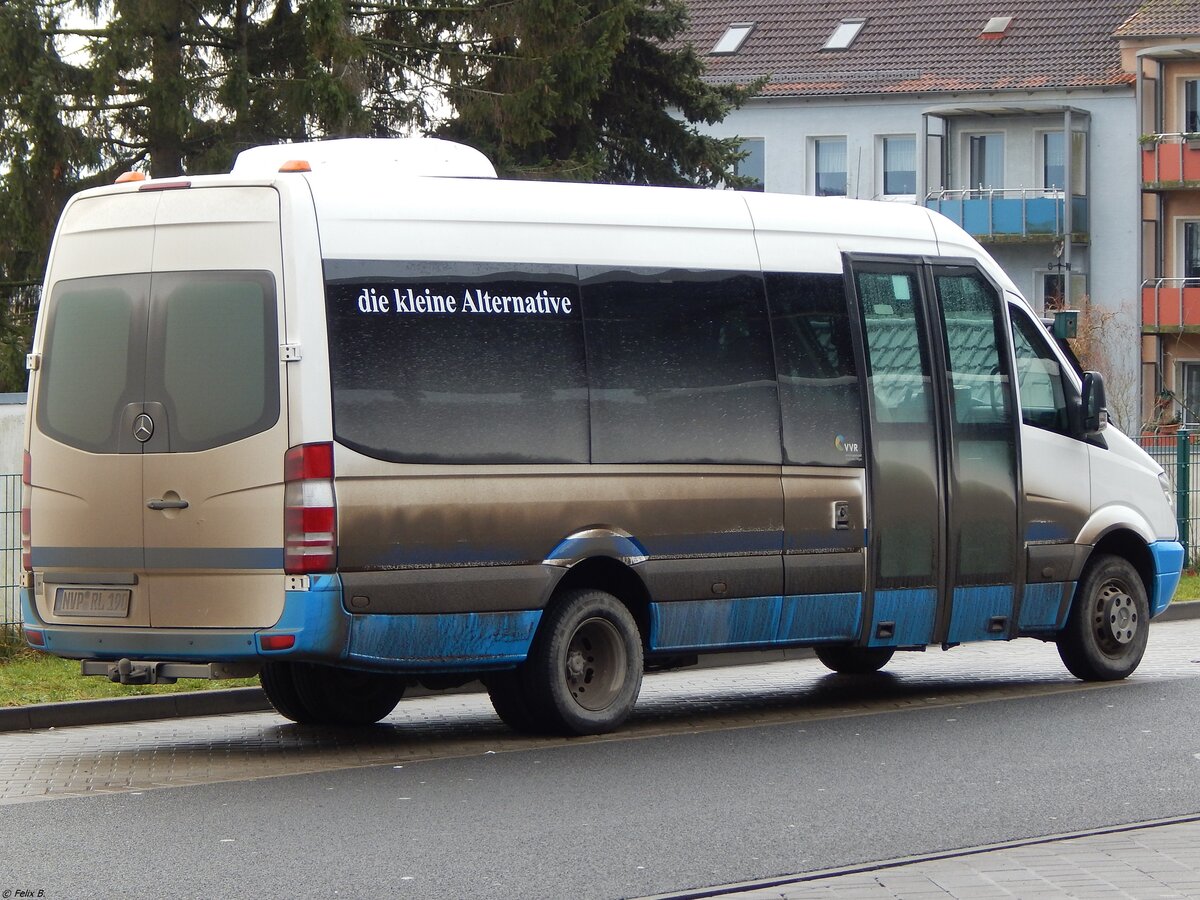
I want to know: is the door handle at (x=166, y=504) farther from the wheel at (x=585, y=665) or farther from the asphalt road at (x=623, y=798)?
the wheel at (x=585, y=665)

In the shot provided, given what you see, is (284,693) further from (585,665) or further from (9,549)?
(9,549)

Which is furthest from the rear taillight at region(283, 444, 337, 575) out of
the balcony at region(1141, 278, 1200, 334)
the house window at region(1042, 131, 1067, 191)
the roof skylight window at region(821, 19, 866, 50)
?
the roof skylight window at region(821, 19, 866, 50)

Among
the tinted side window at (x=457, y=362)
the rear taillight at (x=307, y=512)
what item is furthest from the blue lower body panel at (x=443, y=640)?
the tinted side window at (x=457, y=362)

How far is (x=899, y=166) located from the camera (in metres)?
53.0

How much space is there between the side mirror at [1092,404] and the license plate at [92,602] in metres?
6.17

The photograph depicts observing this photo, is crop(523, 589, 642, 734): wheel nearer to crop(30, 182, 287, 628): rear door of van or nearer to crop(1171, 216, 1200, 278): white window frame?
crop(30, 182, 287, 628): rear door of van

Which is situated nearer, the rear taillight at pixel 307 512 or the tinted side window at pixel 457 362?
the rear taillight at pixel 307 512

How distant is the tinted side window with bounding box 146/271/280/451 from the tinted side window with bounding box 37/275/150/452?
139 mm

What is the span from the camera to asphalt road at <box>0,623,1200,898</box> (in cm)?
Result: 767

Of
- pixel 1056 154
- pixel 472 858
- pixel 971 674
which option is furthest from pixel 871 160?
pixel 472 858

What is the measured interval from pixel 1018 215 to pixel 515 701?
41.3m

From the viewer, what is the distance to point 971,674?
14.8m

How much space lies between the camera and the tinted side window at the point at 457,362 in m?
10.4

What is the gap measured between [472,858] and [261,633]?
2532mm
